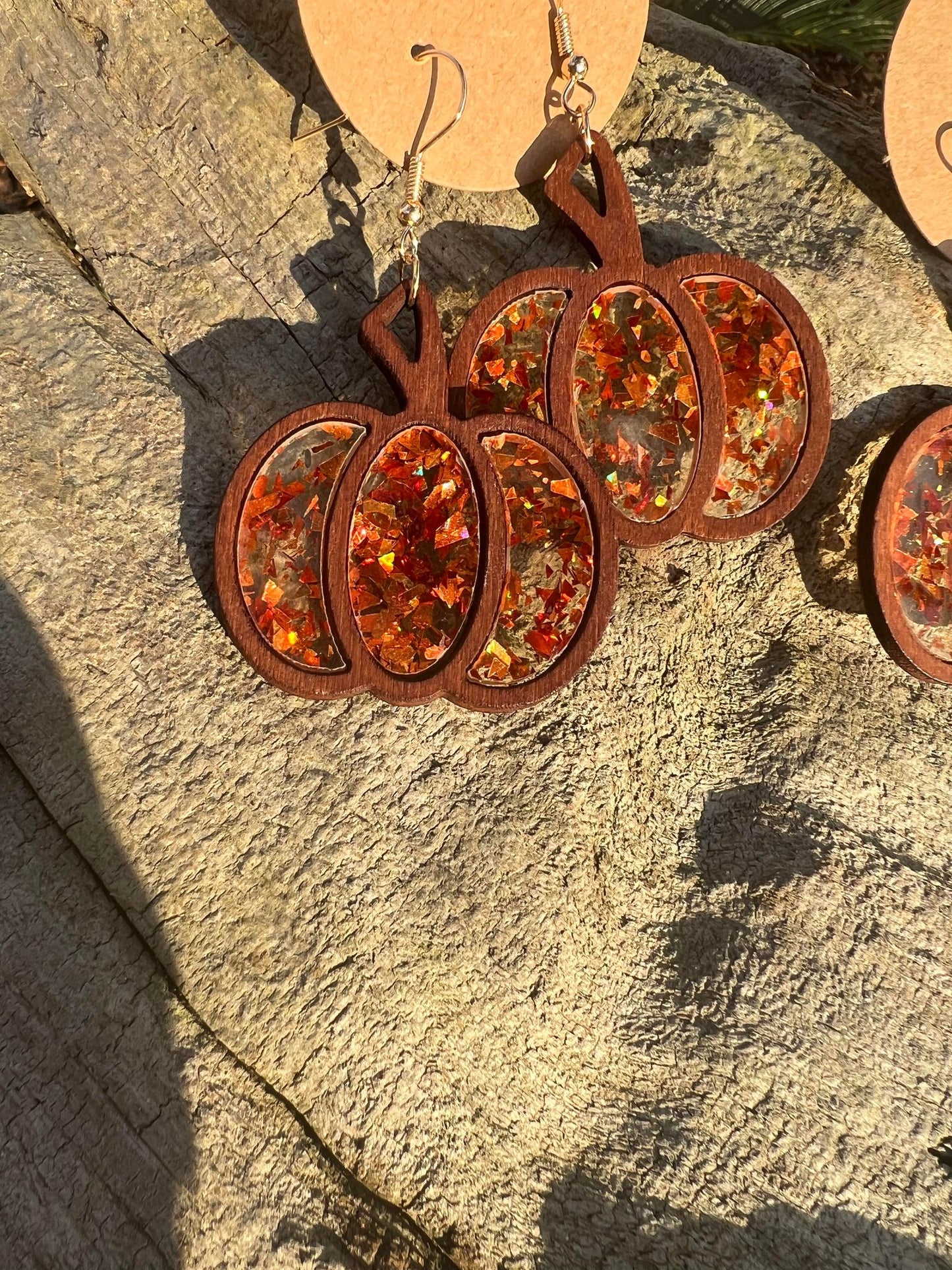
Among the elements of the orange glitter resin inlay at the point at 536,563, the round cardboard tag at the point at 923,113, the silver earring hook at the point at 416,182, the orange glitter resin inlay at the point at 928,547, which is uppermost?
the silver earring hook at the point at 416,182

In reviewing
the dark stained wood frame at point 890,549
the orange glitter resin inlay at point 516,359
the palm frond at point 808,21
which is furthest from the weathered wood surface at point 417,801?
the palm frond at point 808,21

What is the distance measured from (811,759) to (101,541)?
1233 millimetres

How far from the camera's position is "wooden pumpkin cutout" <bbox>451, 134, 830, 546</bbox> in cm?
154

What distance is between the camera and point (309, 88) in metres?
1.57

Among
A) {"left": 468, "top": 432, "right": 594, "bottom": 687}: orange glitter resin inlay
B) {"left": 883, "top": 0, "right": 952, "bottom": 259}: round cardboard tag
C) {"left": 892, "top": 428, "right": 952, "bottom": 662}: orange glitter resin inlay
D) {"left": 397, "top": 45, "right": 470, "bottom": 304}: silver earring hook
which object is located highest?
{"left": 397, "top": 45, "right": 470, "bottom": 304}: silver earring hook

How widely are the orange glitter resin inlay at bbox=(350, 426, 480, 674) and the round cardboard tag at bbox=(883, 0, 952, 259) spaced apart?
1037 mm

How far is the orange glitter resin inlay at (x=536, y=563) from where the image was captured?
1.47 m

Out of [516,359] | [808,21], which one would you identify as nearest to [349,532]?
[516,359]

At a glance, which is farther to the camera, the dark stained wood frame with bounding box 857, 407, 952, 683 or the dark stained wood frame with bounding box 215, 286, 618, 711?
the dark stained wood frame with bounding box 857, 407, 952, 683

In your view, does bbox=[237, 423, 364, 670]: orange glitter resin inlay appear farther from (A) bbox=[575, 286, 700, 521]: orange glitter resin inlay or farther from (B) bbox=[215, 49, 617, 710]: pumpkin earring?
(A) bbox=[575, 286, 700, 521]: orange glitter resin inlay

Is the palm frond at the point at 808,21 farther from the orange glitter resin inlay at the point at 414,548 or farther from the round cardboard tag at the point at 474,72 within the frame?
the orange glitter resin inlay at the point at 414,548

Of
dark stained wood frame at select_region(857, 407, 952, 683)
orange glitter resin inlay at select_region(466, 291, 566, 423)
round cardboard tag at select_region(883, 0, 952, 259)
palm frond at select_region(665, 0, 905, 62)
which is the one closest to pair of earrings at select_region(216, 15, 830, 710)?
orange glitter resin inlay at select_region(466, 291, 566, 423)

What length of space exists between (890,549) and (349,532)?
0.97 metres

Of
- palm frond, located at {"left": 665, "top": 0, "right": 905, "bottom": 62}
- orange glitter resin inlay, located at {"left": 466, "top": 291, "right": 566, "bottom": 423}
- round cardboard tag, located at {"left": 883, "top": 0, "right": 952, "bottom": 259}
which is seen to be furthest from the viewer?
palm frond, located at {"left": 665, "top": 0, "right": 905, "bottom": 62}
